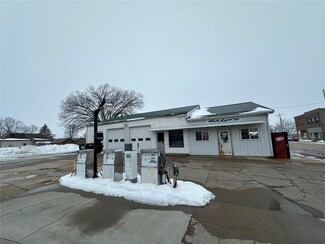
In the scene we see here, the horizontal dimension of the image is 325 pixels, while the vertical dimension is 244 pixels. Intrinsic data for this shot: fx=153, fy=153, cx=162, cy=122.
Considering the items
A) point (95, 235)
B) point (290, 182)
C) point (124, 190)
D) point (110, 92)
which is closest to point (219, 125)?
point (290, 182)

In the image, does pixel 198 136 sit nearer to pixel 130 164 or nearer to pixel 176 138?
pixel 176 138

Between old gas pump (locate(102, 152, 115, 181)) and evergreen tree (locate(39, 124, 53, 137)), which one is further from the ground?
evergreen tree (locate(39, 124, 53, 137))

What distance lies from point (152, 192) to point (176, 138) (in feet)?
35.7

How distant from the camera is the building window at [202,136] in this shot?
542 inches

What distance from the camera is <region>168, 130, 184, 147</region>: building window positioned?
1505 cm

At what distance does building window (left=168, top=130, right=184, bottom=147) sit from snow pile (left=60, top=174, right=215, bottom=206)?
9690 millimetres

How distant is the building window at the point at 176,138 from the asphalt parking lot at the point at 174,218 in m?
9.65

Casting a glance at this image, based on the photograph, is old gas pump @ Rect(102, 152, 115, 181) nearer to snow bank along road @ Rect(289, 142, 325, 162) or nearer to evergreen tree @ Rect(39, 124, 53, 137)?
snow bank along road @ Rect(289, 142, 325, 162)

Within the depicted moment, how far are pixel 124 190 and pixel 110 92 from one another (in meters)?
34.5

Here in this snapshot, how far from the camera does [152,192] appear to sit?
4.61 m

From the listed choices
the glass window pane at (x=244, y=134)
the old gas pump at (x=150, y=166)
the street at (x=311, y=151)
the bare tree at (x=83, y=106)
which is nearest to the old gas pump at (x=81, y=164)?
the old gas pump at (x=150, y=166)

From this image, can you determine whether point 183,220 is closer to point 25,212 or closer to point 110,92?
point 25,212

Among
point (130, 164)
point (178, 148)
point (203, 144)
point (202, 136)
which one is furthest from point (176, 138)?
point (130, 164)

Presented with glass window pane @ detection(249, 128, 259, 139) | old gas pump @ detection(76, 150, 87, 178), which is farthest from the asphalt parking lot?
glass window pane @ detection(249, 128, 259, 139)
